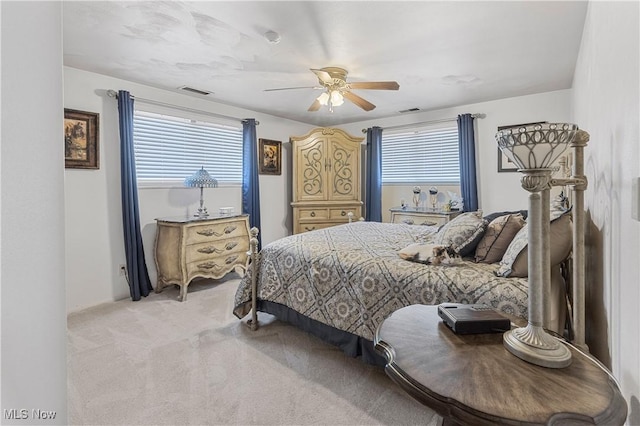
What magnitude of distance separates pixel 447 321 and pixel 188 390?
162cm

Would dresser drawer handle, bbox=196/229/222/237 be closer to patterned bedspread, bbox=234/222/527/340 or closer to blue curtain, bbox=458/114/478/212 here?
patterned bedspread, bbox=234/222/527/340

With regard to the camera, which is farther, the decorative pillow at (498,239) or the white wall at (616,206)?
the decorative pillow at (498,239)

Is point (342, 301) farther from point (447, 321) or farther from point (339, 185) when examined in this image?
point (339, 185)

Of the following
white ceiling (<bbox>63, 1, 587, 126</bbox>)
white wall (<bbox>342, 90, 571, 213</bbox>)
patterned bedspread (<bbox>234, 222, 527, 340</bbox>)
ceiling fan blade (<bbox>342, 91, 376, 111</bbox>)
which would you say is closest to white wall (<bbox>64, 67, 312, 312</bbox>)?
white ceiling (<bbox>63, 1, 587, 126</bbox>)

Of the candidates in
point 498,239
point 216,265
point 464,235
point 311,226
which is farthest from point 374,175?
point 498,239

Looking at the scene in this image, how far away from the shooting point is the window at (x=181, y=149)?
3.60m

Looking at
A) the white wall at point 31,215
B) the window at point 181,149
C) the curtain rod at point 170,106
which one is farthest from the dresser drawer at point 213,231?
the white wall at point 31,215

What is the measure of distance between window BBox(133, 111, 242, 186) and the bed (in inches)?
78.3

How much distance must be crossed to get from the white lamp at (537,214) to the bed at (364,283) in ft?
2.30

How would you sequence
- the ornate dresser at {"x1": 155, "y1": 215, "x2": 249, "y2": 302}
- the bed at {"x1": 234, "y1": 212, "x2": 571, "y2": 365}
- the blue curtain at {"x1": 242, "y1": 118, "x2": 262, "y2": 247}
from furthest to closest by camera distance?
1. the blue curtain at {"x1": 242, "y1": 118, "x2": 262, "y2": 247}
2. the ornate dresser at {"x1": 155, "y1": 215, "x2": 249, "y2": 302}
3. the bed at {"x1": 234, "y1": 212, "x2": 571, "y2": 365}

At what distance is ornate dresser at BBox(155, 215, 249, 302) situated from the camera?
3393 mm

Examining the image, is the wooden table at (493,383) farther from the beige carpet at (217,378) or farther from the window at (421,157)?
the window at (421,157)

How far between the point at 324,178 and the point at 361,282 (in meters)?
3.20

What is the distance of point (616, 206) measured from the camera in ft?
3.71
